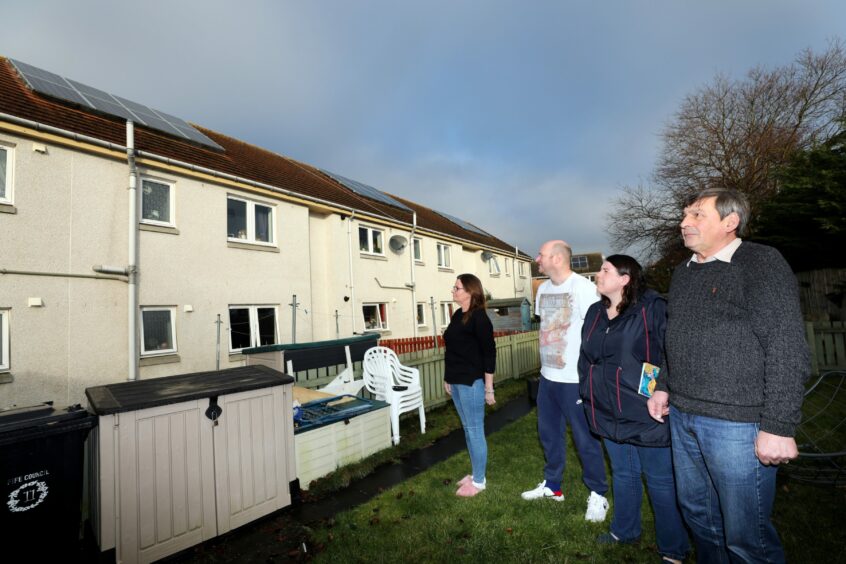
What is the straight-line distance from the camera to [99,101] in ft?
32.8

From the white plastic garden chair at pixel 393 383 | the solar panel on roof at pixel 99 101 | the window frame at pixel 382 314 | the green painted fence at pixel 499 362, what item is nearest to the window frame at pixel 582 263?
the window frame at pixel 382 314

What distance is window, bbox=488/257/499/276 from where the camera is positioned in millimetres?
24703

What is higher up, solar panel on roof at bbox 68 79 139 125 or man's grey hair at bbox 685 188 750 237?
solar panel on roof at bbox 68 79 139 125

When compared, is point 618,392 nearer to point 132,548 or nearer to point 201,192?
point 132,548

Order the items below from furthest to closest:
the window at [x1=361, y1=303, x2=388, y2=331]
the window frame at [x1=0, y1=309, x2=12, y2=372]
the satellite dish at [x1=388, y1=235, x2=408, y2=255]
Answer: the satellite dish at [x1=388, y1=235, x2=408, y2=255]
the window at [x1=361, y1=303, x2=388, y2=331]
the window frame at [x1=0, y1=309, x2=12, y2=372]

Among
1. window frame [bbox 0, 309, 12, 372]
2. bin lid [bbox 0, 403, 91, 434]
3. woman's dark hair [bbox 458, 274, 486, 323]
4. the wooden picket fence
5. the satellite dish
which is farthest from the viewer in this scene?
the satellite dish

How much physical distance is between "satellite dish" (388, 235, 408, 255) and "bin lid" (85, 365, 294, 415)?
1185 cm

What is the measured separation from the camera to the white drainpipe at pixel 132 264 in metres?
8.04

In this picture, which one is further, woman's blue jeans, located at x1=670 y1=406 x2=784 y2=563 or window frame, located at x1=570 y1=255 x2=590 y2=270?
window frame, located at x1=570 y1=255 x2=590 y2=270

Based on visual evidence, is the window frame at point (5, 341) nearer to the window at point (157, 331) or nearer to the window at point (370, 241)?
the window at point (157, 331)

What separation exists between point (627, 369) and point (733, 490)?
84 centimetres

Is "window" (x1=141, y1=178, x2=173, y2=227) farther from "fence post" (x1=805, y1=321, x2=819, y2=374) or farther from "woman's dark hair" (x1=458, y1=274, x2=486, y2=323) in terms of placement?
"fence post" (x1=805, y1=321, x2=819, y2=374)

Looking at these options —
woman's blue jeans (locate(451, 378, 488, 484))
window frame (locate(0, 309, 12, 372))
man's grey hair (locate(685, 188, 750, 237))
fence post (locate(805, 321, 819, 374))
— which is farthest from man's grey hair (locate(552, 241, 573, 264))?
window frame (locate(0, 309, 12, 372))

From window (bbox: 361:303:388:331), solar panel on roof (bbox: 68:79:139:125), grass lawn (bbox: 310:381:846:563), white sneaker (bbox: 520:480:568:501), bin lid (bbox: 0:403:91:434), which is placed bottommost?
grass lawn (bbox: 310:381:846:563)
